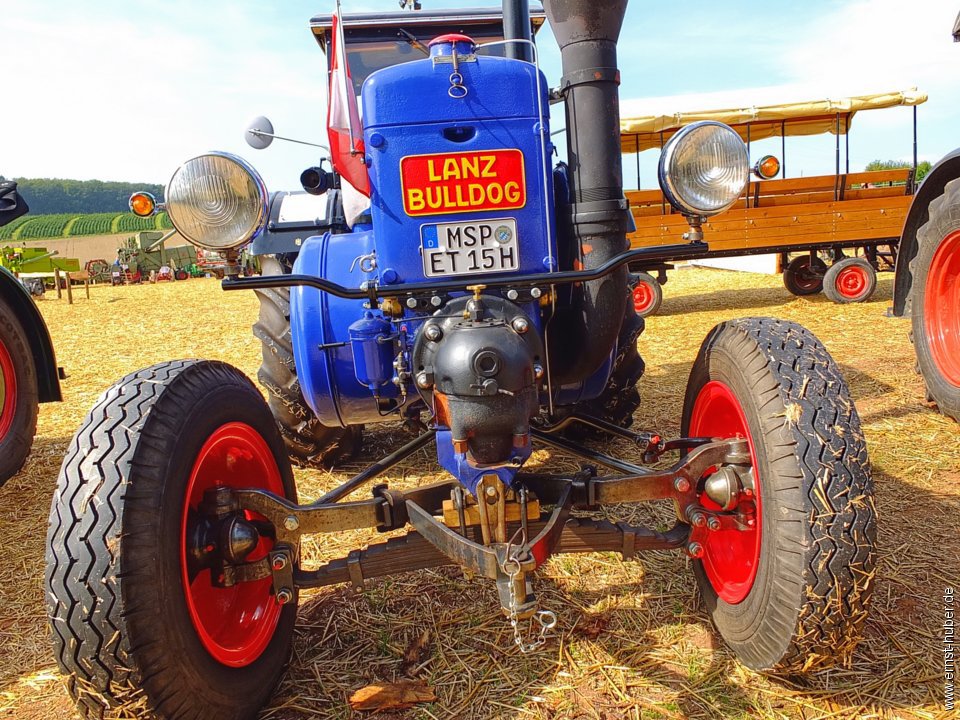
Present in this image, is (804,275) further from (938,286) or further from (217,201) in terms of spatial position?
(217,201)

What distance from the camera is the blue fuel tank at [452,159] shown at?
2.12 m

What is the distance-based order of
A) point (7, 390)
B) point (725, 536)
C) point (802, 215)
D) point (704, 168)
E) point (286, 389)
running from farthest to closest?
point (802, 215) → point (7, 390) → point (286, 389) → point (725, 536) → point (704, 168)

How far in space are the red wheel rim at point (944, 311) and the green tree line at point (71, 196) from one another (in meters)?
85.0

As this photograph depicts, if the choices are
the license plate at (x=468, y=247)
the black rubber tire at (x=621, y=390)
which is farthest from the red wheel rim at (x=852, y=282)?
the license plate at (x=468, y=247)

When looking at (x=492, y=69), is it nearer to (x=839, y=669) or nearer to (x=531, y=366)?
(x=531, y=366)

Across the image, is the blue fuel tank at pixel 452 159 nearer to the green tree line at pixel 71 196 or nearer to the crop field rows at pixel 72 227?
the crop field rows at pixel 72 227

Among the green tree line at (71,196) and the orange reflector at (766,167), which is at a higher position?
the green tree line at (71,196)

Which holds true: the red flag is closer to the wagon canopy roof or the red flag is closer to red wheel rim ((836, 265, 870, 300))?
the wagon canopy roof

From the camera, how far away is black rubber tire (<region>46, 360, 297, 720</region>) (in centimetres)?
148

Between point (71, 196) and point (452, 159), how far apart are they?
9398 centimetres

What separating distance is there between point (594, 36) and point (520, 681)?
6.51 feet

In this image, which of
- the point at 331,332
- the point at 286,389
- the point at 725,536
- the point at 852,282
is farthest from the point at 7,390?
the point at 852,282

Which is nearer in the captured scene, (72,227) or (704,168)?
(704,168)

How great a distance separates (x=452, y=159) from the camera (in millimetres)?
2113
